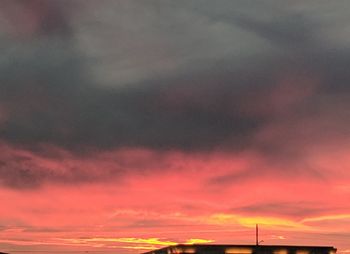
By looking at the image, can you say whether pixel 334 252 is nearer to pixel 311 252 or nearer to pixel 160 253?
pixel 311 252

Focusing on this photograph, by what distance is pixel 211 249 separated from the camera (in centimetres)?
10844

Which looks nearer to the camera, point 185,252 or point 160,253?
point 185,252

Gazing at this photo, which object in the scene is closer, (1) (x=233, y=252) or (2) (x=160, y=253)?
(1) (x=233, y=252)

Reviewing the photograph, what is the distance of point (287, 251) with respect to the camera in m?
110

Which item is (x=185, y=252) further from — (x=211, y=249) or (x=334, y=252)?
(x=334, y=252)

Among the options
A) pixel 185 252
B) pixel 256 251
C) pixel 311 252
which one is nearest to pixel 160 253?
pixel 185 252

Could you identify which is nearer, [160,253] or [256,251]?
[256,251]

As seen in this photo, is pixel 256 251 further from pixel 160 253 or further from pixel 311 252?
pixel 160 253

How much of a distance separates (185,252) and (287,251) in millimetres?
17223

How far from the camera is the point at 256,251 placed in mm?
108875

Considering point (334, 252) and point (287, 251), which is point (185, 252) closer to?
point (287, 251)

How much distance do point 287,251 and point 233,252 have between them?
31.0 feet

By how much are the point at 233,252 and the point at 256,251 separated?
3915mm

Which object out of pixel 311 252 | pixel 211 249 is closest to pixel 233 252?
pixel 211 249
